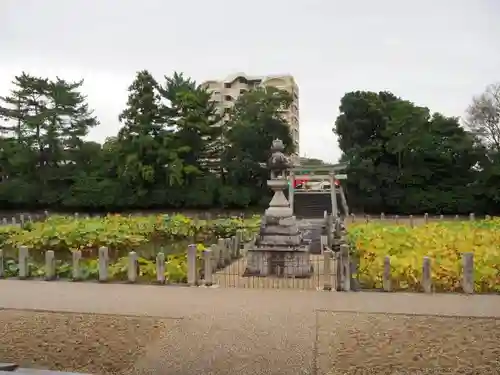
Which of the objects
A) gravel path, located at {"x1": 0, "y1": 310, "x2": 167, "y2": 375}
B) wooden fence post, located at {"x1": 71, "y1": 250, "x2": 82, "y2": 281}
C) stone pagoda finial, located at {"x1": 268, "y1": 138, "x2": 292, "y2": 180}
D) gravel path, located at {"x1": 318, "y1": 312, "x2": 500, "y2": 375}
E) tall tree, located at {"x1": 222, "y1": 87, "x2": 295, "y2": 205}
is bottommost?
gravel path, located at {"x1": 0, "y1": 310, "x2": 167, "y2": 375}

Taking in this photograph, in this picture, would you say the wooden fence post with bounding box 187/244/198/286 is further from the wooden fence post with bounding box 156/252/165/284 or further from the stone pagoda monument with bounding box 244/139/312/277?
the stone pagoda monument with bounding box 244/139/312/277

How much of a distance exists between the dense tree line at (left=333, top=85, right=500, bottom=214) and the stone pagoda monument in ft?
Result: 76.0

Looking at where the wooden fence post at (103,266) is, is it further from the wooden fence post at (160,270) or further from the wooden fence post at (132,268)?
the wooden fence post at (160,270)

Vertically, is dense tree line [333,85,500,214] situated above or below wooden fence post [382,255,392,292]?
above

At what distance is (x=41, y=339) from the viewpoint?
6035 mm

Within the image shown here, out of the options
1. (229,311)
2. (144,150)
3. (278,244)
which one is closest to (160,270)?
(229,311)

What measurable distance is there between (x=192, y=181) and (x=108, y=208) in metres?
7.47

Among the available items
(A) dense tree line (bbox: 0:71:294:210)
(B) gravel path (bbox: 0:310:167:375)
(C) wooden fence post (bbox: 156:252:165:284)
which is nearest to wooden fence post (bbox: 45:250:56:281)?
(C) wooden fence post (bbox: 156:252:165:284)

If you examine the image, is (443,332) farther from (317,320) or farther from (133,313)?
(133,313)

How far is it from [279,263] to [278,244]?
578mm

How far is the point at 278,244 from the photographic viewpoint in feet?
40.2

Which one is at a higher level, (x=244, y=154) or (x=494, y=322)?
(x=244, y=154)

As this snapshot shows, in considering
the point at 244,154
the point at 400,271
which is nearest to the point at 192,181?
the point at 244,154

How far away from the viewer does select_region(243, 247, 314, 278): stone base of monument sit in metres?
11.6
